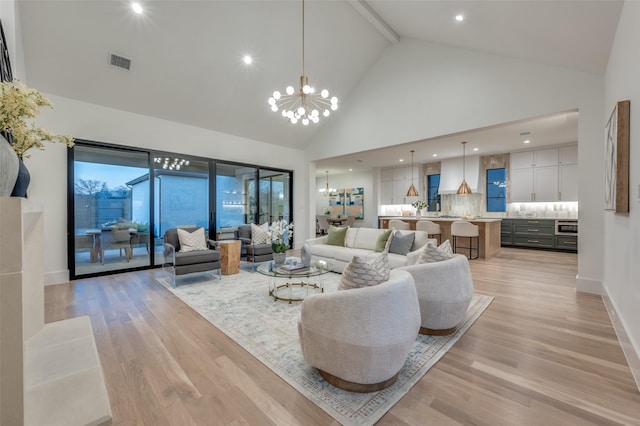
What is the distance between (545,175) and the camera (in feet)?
25.1

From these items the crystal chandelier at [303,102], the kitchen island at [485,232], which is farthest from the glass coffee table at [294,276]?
the kitchen island at [485,232]

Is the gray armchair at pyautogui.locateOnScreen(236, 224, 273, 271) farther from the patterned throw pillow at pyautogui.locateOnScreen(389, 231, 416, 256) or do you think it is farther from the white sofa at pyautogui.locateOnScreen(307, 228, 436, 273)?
the patterned throw pillow at pyautogui.locateOnScreen(389, 231, 416, 256)

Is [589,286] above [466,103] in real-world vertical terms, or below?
below

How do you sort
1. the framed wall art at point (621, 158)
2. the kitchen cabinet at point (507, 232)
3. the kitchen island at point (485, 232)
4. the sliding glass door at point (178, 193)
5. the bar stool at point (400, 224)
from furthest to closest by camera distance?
the kitchen cabinet at point (507, 232) → the bar stool at point (400, 224) → the kitchen island at point (485, 232) → the sliding glass door at point (178, 193) → the framed wall art at point (621, 158)

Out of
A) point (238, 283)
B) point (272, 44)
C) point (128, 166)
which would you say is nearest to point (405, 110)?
A: point (272, 44)

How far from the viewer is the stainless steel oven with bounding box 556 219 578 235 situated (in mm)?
7039

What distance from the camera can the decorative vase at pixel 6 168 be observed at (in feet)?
3.56

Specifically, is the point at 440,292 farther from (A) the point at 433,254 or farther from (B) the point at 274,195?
(B) the point at 274,195

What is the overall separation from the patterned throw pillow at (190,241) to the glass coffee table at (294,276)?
158cm

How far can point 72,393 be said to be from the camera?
1107 millimetres

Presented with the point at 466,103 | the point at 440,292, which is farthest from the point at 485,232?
the point at 440,292

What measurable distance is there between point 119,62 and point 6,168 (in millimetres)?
4494

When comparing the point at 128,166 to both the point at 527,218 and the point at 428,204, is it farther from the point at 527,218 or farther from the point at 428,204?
the point at 527,218

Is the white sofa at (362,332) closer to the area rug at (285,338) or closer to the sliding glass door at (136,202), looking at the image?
the area rug at (285,338)
